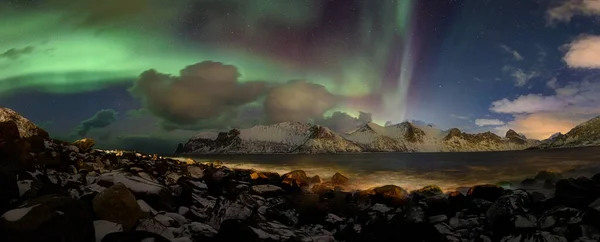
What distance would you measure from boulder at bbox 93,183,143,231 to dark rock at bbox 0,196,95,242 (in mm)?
1373

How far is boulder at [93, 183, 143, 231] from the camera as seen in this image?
742 cm

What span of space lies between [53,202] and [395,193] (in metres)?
20.5

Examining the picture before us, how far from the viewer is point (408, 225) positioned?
10.2m

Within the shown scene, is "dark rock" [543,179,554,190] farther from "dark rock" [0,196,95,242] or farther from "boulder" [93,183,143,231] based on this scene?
"dark rock" [0,196,95,242]

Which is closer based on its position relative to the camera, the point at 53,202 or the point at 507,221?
the point at 53,202

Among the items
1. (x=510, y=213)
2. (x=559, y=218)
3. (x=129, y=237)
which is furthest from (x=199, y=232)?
(x=510, y=213)

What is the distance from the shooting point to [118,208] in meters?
7.52

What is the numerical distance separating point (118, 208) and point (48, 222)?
207 cm

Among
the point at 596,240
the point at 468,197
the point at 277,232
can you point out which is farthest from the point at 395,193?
the point at 277,232

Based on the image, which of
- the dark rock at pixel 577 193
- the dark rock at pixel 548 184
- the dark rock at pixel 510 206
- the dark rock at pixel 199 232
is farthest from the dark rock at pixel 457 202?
the dark rock at pixel 548 184

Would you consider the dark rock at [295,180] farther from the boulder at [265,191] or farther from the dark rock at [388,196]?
the dark rock at [388,196]

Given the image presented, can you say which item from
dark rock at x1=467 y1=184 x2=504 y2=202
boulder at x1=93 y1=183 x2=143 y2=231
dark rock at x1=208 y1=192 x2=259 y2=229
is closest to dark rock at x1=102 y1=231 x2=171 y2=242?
boulder at x1=93 y1=183 x2=143 y2=231

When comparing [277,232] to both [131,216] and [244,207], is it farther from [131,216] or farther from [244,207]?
[131,216]

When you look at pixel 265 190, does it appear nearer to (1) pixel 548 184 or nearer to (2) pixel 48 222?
(2) pixel 48 222
